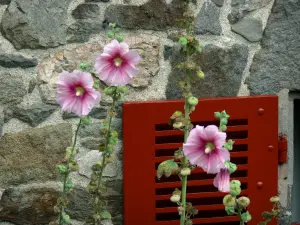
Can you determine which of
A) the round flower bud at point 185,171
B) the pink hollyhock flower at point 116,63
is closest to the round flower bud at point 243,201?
the round flower bud at point 185,171

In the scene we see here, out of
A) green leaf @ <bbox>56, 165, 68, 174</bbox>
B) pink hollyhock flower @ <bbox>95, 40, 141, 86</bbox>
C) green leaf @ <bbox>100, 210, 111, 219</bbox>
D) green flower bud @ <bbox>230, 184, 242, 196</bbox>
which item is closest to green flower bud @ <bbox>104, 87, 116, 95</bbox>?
pink hollyhock flower @ <bbox>95, 40, 141, 86</bbox>

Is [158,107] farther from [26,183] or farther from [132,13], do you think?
[26,183]

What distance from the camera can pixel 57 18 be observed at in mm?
2664

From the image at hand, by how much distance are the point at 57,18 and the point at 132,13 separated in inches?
10.5

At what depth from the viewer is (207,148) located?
1.72 meters

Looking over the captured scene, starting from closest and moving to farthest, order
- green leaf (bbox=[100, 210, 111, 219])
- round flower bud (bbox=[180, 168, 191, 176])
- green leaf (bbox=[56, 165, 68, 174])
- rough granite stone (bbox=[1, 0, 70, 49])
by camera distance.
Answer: round flower bud (bbox=[180, 168, 191, 176]) < green leaf (bbox=[56, 165, 68, 174]) < green leaf (bbox=[100, 210, 111, 219]) < rough granite stone (bbox=[1, 0, 70, 49])

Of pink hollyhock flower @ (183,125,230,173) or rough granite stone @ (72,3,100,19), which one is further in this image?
rough granite stone @ (72,3,100,19)

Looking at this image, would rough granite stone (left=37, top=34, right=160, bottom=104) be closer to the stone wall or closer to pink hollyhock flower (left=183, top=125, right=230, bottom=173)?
the stone wall

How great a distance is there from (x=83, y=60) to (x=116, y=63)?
789 mm

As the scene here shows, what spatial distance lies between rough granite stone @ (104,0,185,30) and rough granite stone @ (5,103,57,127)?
15.2 inches

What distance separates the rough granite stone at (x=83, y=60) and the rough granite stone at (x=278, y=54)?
376 mm

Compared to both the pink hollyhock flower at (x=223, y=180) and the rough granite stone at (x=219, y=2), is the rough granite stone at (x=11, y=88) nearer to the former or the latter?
the rough granite stone at (x=219, y=2)

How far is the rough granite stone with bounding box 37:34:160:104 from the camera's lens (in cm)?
266

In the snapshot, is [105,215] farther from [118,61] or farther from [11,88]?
[11,88]
